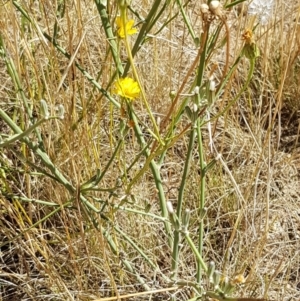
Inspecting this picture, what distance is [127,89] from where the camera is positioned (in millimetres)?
801

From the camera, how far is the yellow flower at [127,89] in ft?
2.59

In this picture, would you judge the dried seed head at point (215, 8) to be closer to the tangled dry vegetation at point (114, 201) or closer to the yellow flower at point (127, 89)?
the yellow flower at point (127, 89)

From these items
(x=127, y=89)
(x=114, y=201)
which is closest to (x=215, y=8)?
(x=127, y=89)

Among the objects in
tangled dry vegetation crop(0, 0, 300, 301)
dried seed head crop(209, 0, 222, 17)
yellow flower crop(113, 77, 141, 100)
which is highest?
dried seed head crop(209, 0, 222, 17)

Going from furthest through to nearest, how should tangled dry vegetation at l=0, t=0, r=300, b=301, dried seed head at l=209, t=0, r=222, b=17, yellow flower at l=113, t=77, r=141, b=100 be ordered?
tangled dry vegetation at l=0, t=0, r=300, b=301
yellow flower at l=113, t=77, r=141, b=100
dried seed head at l=209, t=0, r=222, b=17

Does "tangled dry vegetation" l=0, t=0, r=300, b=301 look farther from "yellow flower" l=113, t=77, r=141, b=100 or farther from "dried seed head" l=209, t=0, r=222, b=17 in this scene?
"dried seed head" l=209, t=0, r=222, b=17

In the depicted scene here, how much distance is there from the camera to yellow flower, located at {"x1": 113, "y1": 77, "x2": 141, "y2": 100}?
790 mm

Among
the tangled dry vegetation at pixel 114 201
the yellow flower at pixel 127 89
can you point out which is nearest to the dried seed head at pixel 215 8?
the yellow flower at pixel 127 89

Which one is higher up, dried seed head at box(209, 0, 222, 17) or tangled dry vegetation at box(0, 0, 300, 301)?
dried seed head at box(209, 0, 222, 17)

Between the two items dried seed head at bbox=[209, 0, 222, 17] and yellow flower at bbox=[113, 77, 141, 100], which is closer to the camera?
dried seed head at bbox=[209, 0, 222, 17]

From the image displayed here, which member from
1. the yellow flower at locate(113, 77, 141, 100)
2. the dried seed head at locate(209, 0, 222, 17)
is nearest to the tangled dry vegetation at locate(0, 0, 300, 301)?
the yellow flower at locate(113, 77, 141, 100)

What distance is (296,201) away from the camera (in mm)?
1493

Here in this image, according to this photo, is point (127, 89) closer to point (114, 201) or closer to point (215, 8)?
point (215, 8)

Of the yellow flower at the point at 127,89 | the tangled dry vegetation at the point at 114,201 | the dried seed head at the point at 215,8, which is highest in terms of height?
the dried seed head at the point at 215,8
